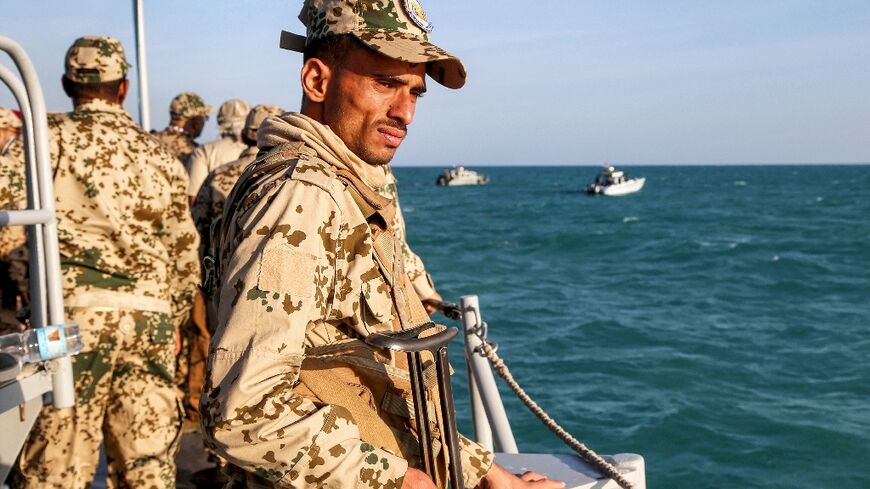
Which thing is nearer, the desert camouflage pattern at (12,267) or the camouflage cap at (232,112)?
the desert camouflage pattern at (12,267)

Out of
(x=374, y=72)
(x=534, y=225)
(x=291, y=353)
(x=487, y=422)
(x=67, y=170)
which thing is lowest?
(x=534, y=225)

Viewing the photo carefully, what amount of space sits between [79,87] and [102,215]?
0.57m

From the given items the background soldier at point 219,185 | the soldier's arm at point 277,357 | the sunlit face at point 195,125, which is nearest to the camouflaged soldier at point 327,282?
the soldier's arm at point 277,357

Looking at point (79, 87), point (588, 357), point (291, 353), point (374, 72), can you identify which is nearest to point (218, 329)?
point (291, 353)

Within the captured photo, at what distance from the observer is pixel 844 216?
50344mm

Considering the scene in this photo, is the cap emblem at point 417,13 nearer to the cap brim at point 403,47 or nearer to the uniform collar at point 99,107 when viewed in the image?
the cap brim at point 403,47

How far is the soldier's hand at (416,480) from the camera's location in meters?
1.69

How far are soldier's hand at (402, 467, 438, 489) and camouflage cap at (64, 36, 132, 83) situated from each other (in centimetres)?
260

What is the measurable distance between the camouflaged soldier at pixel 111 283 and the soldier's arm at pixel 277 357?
6.90 ft

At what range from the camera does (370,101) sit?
1892 millimetres

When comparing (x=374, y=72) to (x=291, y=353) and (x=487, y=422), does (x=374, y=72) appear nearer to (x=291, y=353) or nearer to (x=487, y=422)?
(x=291, y=353)

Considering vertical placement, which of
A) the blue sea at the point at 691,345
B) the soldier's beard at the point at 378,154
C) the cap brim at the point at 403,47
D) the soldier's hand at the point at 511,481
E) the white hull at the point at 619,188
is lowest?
the white hull at the point at 619,188

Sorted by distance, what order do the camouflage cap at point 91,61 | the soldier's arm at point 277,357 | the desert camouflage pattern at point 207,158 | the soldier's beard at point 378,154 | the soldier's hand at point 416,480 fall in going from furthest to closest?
the desert camouflage pattern at point 207,158, the camouflage cap at point 91,61, the soldier's beard at point 378,154, the soldier's hand at point 416,480, the soldier's arm at point 277,357

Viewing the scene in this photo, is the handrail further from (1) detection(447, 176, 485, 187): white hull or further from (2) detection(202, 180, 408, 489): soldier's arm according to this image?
(1) detection(447, 176, 485, 187): white hull
